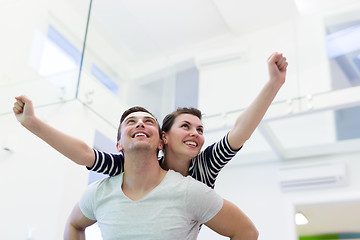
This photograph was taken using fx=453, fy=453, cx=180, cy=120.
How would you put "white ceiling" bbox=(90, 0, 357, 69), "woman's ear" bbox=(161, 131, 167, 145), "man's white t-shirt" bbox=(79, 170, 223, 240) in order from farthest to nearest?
"white ceiling" bbox=(90, 0, 357, 69) → "woman's ear" bbox=(161, 131, 167, 145) → "man's white t-shirt" bbox=(79, 170, 223, 240)

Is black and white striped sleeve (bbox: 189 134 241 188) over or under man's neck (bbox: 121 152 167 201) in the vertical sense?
over

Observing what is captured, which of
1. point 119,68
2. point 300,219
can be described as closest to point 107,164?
point 119,68

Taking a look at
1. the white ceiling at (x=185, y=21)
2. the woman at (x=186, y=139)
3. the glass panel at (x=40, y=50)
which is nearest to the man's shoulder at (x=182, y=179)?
the woman at (x=186, y=139)

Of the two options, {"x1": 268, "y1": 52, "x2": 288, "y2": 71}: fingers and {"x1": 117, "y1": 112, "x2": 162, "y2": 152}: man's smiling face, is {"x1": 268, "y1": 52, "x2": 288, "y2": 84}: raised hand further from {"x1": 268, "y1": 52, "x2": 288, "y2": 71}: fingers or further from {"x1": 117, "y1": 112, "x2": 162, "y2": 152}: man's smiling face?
{"x1": 117, "y1": 112, "x2": 162, "y2": 152}: man's smiling face

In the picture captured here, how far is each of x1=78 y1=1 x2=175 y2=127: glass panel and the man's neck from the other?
179 centimetres

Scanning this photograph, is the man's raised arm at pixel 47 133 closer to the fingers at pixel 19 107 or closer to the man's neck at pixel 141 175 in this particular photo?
the fingers at pixel 19 107

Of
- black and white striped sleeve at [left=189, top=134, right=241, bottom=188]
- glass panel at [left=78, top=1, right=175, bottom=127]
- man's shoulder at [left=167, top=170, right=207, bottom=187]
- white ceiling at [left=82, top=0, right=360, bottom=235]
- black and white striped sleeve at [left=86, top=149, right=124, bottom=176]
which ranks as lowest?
man's shoulder at [left=167, top=170, right=207, bottom=187]

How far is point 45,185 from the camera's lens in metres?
2.95

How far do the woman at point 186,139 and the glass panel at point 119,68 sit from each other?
165 centimetres

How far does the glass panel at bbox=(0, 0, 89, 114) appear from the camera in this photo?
3119mm

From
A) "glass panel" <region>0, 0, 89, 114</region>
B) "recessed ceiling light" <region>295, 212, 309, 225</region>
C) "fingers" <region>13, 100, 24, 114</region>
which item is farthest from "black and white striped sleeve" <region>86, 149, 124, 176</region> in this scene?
"recessed ceiling light" <region>295, 212, 309, 225</region>

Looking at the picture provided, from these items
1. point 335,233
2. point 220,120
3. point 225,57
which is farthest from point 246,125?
point 335,233

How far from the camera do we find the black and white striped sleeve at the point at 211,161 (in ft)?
4.83

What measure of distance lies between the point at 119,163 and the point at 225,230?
0.41 meters
